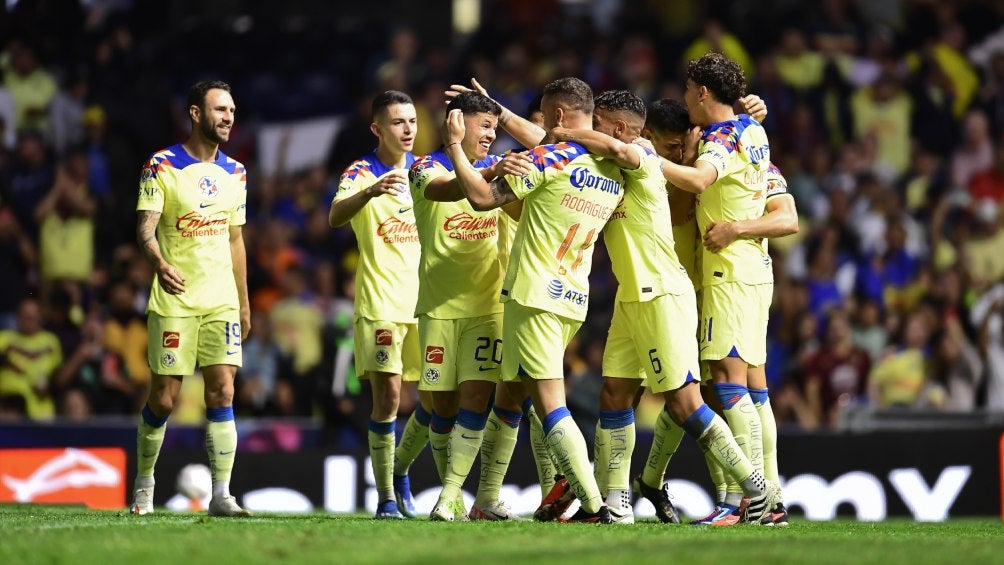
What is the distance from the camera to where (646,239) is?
9.45m

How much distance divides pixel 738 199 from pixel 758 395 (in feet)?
4.65

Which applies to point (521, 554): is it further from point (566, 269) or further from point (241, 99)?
point (241, 99)

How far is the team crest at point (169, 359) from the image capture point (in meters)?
10.3

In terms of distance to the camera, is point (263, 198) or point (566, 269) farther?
point (263, 198)

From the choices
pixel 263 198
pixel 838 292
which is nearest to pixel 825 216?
pixel 838 292

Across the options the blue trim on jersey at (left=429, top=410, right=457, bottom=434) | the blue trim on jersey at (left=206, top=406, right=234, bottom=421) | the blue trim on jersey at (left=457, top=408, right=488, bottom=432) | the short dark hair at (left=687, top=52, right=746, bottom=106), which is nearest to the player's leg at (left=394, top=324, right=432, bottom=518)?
the blue trim on jersey at (left=429, top=410, right=457, bottom=434)

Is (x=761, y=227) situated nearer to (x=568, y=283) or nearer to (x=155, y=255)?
(x=568, y=283)

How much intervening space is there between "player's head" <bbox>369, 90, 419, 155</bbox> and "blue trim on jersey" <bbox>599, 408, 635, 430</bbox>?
2.49m

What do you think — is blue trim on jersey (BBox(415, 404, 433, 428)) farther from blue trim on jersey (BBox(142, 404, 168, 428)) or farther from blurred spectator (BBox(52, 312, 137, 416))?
blurred spectator (BBox(52, 312, 137, 416))

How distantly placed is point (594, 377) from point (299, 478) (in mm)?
3463

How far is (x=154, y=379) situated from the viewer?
10.4 m

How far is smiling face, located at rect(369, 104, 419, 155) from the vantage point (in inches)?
420

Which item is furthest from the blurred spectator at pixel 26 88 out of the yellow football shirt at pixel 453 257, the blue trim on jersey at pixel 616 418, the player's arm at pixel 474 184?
the blue trim on jersey at pixel 616 418

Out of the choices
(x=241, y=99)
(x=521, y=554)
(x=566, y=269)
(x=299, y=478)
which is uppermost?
(x=241, y=99)
